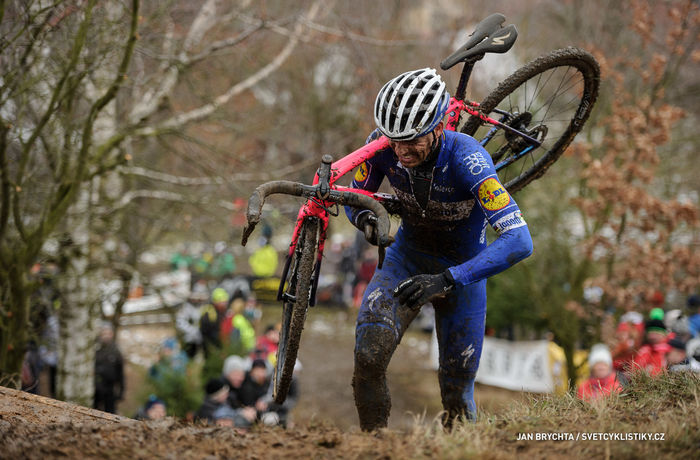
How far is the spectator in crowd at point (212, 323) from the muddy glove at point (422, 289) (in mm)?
7267

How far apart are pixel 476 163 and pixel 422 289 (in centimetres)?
95

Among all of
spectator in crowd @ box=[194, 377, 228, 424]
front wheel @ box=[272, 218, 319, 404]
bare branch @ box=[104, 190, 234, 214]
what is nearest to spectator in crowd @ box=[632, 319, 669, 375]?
front wheel @ box=[272, 218, 319, 404]

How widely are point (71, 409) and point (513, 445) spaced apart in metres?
3.04

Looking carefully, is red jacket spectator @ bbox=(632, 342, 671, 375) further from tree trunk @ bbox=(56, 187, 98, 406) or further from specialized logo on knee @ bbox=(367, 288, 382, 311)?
tree trunk @ bbox=(56, 187, 98, 406)

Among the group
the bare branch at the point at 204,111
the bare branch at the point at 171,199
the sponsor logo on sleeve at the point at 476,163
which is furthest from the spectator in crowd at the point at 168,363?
the sponsor logo on sleeve at the point at 476,163

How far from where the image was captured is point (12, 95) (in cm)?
550

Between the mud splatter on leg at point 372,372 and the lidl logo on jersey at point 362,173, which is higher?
the lidl logo on jersey at point 362,173

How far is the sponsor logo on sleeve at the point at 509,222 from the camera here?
12.9 ft

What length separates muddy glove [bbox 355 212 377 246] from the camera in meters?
4.07

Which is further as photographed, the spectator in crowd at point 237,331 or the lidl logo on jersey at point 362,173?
the spectator in crowd at point 237,331

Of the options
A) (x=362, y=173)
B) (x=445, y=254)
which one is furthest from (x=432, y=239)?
(x=362, y=173)

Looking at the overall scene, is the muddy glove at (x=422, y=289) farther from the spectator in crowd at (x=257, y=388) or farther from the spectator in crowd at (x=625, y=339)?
the spectator in crowd at (x=625, y=339)

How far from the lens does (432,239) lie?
15.5 feet

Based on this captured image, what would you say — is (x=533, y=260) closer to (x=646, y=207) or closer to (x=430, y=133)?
(x=646, y=207)
